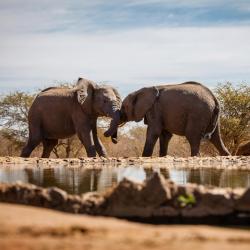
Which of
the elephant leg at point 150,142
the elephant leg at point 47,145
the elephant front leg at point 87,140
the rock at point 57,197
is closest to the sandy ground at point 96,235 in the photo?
the rock at point 57,197

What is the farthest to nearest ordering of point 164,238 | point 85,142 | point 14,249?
point 85,142 → point 164,238 → point 14,249

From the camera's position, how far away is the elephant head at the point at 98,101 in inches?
1070

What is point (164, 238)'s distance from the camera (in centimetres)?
729

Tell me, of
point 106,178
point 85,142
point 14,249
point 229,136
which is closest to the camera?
point 14,249

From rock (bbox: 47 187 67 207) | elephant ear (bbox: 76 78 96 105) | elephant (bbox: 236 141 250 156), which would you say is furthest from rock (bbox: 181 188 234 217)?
elephant (bbox: 236 141 250 156)

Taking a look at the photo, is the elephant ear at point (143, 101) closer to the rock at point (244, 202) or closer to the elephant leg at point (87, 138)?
the elephant leg at point (87, 138)

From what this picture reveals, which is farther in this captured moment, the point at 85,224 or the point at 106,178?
the point at 106,178

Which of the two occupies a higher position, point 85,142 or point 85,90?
point 85,90

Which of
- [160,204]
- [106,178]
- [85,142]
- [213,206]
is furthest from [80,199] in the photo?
[85,142]

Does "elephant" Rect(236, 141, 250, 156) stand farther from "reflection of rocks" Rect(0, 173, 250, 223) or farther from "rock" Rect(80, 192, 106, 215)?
"rock" Rect(80, 192, 106, 215)

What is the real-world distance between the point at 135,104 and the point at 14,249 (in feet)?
68.1

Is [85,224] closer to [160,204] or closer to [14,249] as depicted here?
[14,249]

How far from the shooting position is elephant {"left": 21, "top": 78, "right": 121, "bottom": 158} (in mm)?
27172

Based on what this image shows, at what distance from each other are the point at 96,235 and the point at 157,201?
3138mm
